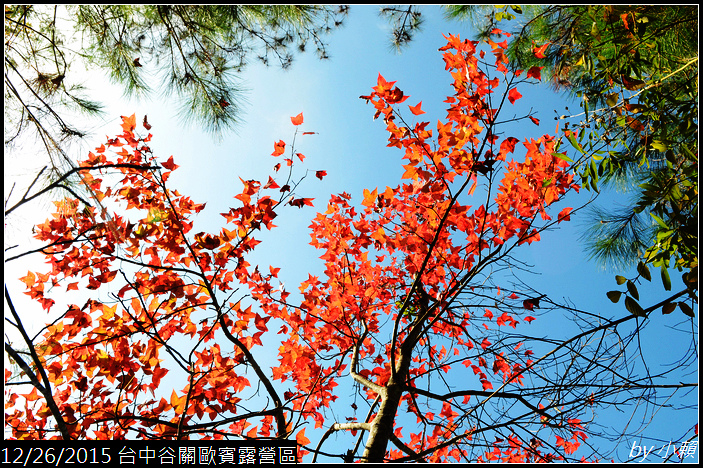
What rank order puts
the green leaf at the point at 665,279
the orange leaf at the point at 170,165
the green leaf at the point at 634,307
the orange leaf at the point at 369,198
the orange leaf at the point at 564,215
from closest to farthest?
1. the green leaf at the point at 665,279
2. the green leaf at the point at 634,307
3. the orange leaf at the point at 564,215
4. the orange leaf at the point at 170,165
5. the orange leaf at the point at 369,198

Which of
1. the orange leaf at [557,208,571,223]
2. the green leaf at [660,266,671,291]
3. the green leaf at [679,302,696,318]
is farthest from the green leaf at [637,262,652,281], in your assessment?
the orange leaf at [557,208,571,223]

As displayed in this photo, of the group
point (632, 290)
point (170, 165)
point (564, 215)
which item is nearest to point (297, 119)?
point (170, 165)

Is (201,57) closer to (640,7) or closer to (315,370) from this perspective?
(315,370)

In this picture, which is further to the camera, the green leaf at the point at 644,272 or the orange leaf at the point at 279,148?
the orange leaf at the point at 279,148

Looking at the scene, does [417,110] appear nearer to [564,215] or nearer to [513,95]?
[513,95]

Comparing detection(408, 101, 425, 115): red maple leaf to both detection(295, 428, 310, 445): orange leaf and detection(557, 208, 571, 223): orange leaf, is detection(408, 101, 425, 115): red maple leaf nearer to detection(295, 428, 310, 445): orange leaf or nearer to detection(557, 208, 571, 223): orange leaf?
detection(557, 208, 571, 223): orange leaf

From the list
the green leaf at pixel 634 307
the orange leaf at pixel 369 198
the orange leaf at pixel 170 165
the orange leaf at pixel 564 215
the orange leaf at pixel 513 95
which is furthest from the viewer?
the orange leaf at pixel 369 198

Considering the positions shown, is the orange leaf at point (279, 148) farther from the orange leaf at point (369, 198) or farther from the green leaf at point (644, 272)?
the green leaf at point (644, 272)

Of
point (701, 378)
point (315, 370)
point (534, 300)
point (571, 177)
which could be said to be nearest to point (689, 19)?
point (571, 177)

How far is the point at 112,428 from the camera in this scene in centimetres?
244

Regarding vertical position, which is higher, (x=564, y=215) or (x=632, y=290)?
(x=564, y=215)

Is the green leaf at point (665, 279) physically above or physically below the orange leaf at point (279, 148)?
below

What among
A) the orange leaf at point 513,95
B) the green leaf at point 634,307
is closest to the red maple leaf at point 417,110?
the orange leaf at point 513,95

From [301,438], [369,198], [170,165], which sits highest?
[170,165]
